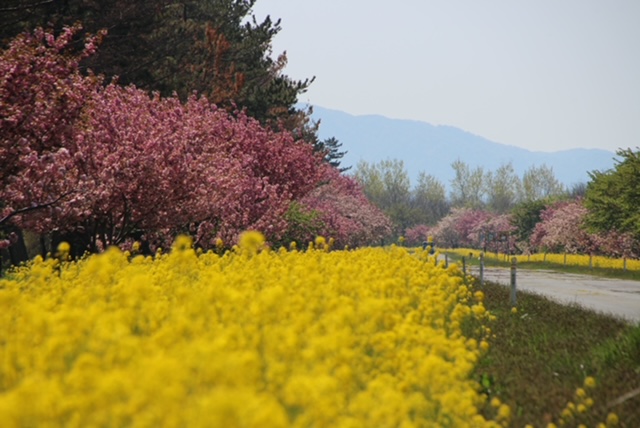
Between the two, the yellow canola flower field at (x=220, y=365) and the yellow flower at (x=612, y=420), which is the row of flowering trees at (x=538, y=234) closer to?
the yellow flower at (x=612, y=420)

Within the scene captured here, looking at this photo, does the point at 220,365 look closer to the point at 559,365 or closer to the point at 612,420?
the point at 612,420

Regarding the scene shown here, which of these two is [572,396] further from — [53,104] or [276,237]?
[276,237]

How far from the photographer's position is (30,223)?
45.2 feet

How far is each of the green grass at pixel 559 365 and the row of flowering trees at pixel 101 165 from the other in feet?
19.6

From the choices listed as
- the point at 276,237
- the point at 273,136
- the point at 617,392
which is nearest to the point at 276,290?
the point at 617,392

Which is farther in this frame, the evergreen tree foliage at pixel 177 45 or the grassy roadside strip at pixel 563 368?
the evergreen tree foliage at pixel 177 45

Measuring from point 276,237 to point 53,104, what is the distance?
11.8 meters

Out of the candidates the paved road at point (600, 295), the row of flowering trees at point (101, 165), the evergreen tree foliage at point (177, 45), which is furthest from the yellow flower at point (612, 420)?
the evergreen tree foliage at point (177, 45)

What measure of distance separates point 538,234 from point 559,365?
61259 mm

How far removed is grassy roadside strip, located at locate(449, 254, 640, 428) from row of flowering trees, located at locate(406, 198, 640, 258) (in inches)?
1110

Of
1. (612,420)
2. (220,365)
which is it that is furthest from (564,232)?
(220,365)

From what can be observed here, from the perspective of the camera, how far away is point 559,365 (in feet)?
28.7

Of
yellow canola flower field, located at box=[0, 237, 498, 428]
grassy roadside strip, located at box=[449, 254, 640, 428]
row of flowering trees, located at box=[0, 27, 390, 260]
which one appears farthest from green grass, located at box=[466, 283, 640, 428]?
row of flowering trees, located at box=[0, 27, 390, 260]

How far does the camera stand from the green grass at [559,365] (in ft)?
22.6
